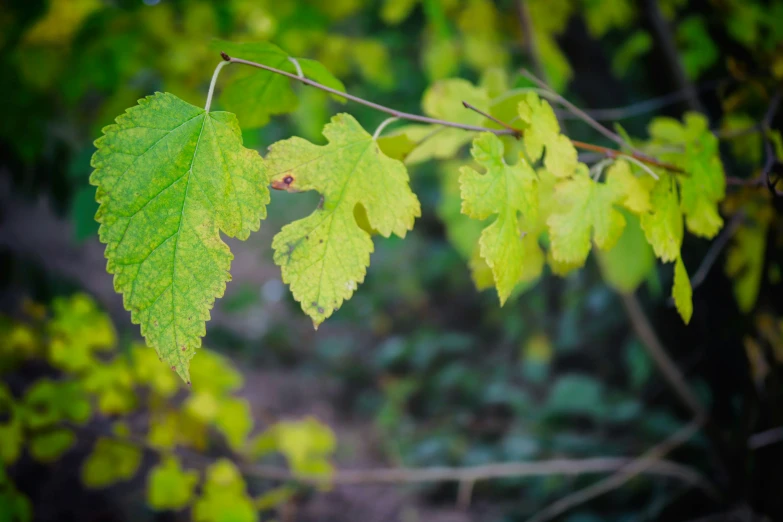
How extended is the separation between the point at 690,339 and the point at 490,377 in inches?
59.2

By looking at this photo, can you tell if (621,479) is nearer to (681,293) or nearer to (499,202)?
(681,293)

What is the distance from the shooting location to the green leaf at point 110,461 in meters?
1.26

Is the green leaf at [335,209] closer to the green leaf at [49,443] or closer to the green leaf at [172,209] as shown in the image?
the green leaf at [172,209]

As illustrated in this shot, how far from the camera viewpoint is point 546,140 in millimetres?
617

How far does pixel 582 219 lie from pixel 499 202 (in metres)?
0.15

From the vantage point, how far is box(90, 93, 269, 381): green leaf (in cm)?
44

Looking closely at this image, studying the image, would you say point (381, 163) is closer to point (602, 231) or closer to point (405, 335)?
point (602, 231)

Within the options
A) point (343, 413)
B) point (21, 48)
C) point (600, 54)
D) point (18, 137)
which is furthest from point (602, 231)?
point (343, 413)

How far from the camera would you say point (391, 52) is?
3.06 m

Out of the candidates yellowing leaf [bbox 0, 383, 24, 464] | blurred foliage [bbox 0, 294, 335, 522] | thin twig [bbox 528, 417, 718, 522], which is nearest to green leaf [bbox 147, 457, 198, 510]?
blurred foliage [bbox 0, 294, 335, 522]

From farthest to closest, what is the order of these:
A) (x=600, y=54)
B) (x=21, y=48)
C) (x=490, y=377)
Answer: (x=490, y=377) < (x=600, y=54) < (x=21, y=48)

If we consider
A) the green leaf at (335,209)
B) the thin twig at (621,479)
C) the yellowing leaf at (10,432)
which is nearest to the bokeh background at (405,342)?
the yellowing leaf at (10,432)

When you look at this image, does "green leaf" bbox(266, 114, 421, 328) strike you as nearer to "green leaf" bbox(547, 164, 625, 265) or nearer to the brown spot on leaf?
the brown spot on leaf

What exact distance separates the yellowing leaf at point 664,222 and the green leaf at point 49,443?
1.47 metres
